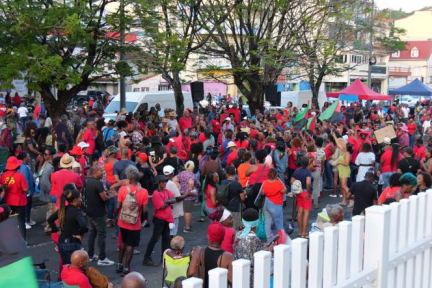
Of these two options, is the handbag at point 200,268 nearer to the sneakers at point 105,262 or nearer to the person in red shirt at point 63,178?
the sneakers at point 105,262

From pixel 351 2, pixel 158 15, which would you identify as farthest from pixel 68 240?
pixel 351 2

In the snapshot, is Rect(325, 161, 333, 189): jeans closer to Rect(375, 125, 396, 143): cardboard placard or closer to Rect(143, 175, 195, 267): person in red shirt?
Rect(375, 125, 396, 143): cardboard placard

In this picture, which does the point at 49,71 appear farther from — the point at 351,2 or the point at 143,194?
the point at 351,2

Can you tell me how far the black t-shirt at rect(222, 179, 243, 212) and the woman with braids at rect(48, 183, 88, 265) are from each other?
2912mm

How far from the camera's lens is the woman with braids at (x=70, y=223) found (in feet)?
25.6

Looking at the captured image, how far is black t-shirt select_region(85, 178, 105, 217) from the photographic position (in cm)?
896

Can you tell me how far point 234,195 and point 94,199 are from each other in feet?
7.84

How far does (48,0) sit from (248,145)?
6768 mm

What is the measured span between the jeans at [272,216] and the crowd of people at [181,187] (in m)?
0.02

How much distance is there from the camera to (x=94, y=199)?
29.5 feet

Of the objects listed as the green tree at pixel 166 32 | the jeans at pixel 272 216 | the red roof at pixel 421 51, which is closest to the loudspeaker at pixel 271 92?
the green tree at pixel 166 32

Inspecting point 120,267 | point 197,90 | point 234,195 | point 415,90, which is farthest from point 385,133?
point 415,90

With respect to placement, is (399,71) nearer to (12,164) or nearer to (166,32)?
(166,32)

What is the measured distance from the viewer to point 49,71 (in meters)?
14.5
